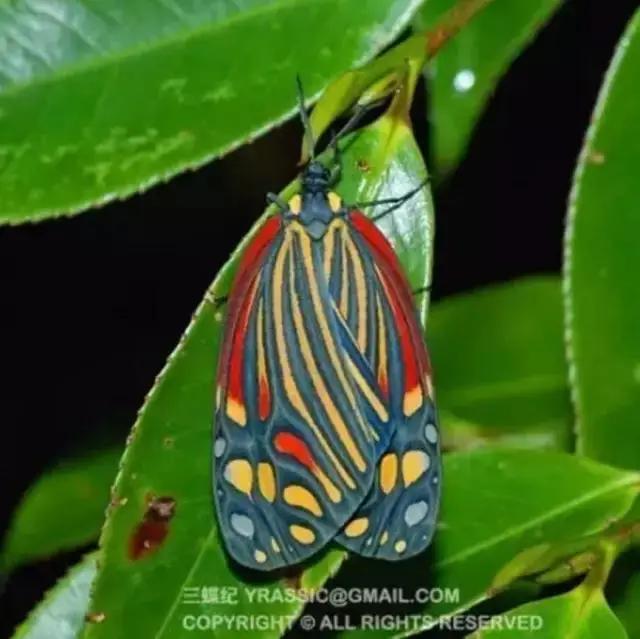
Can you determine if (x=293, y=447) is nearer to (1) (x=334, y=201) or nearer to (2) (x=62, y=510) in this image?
(1) (x=334, y=201)

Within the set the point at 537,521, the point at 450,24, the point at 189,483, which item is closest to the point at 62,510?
the point at 189,483

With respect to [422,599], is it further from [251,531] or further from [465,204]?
[465,204]

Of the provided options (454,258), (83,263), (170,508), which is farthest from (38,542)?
(454,258)

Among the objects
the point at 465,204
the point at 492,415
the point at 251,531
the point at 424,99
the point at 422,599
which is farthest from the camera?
the point at 465,204

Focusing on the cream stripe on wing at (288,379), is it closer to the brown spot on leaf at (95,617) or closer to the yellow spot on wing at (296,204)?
the yellow spot on wing at (296,204)

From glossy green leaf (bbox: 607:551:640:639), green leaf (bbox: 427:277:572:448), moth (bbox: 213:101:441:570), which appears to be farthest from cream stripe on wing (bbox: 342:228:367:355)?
green leaf (bbox: 427:277:572:448)

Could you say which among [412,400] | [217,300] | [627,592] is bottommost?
[627,592]
